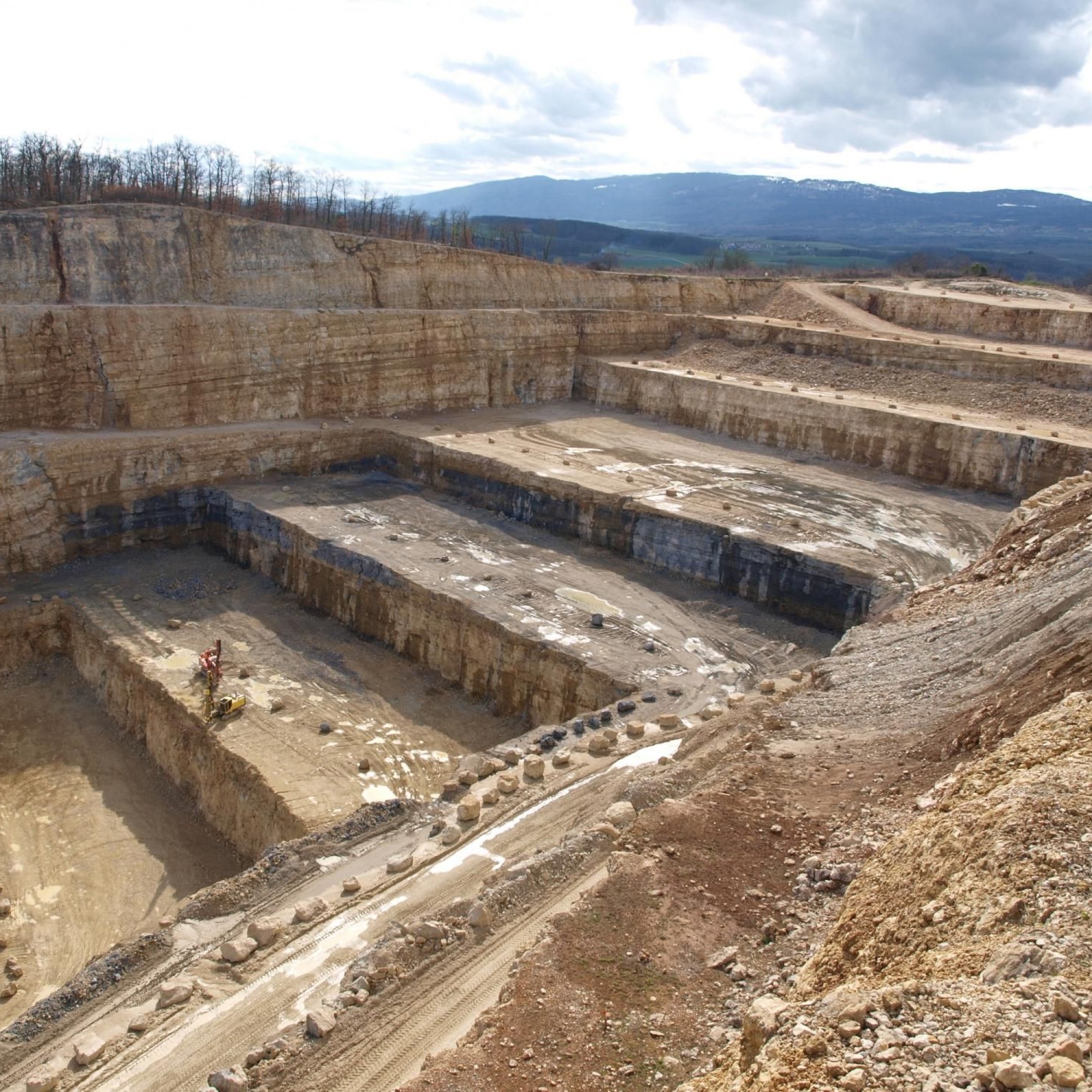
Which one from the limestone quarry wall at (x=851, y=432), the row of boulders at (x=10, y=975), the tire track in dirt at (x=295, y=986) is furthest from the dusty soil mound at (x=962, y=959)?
the limestone quarry wall at (x=851, y=432)

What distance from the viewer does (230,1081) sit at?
17.9ft

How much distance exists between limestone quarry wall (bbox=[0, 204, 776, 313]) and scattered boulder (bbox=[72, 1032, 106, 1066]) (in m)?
15.7

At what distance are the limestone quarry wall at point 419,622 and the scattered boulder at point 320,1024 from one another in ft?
22.9

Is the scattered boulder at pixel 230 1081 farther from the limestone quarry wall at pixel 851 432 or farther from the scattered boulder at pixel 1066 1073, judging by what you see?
the limestone quarry wall at pixel 851 432

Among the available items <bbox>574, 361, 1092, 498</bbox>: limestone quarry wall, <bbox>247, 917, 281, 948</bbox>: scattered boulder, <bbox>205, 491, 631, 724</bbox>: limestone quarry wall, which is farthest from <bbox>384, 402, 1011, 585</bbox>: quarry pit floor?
<bbox>247, 917, 281, 948</bbox>: scattered boulder

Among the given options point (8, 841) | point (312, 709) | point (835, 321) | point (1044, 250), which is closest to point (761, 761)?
point (312, 709)

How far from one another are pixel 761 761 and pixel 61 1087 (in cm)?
554

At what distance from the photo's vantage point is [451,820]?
8.94 metres

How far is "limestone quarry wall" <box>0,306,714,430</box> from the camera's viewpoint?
58.9 ft

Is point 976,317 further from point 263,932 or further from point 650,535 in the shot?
point 263,932

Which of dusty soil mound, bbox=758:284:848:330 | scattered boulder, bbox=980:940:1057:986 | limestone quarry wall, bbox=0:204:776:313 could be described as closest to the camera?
scattered boulder, bbox=980:940:1057:986

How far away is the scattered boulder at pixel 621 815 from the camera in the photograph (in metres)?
7.64

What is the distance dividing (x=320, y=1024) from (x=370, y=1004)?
0.34 m

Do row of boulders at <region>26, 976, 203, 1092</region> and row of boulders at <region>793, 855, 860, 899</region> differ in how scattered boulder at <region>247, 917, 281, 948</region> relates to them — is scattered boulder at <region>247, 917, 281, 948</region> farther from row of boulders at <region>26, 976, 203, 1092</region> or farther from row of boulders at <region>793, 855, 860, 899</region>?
row of boulders at <region>793, 855, 860, 899</region>
